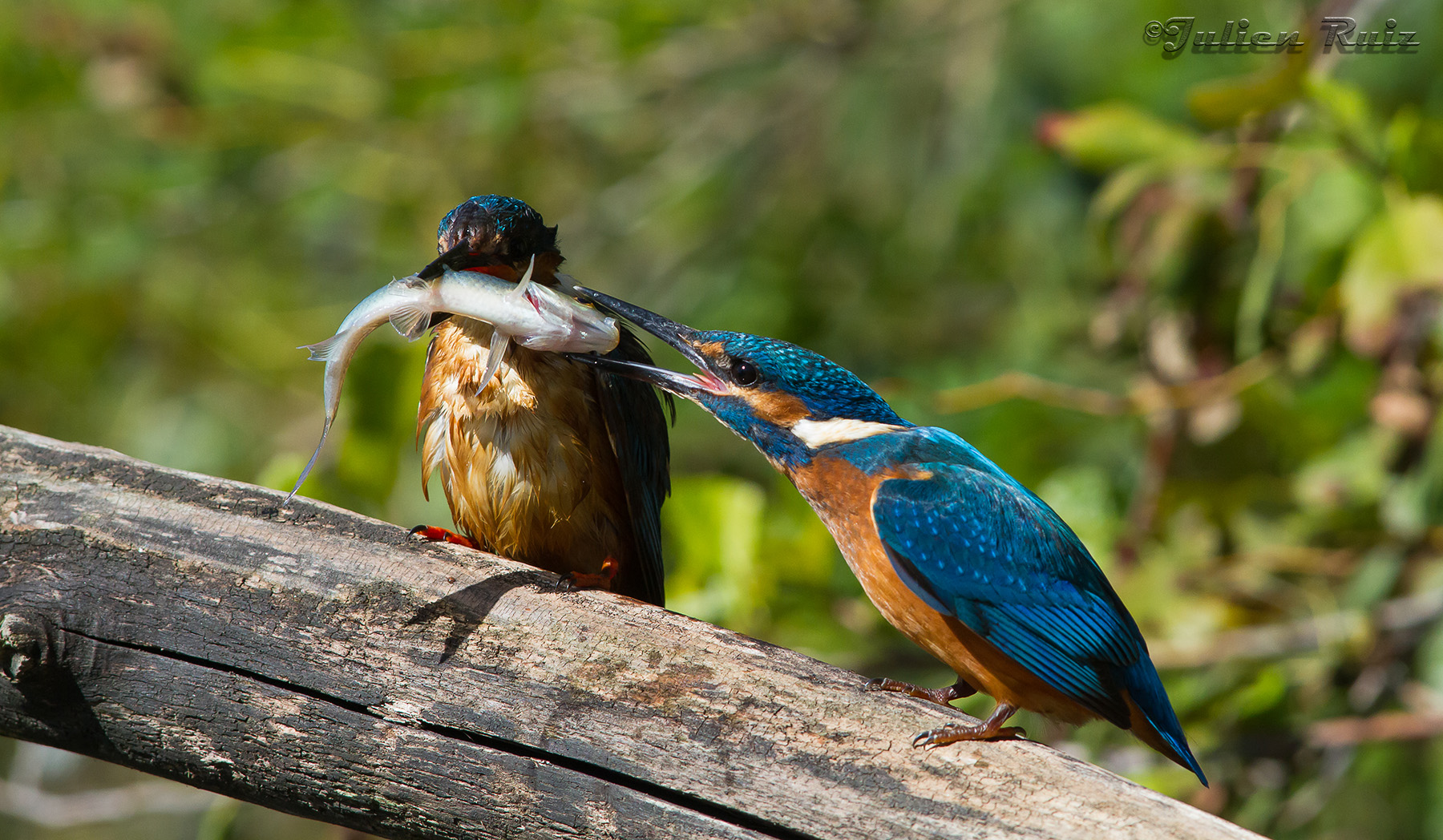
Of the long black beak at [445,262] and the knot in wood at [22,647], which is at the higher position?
the long black beak at [445,262]

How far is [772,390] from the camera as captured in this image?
223 cm

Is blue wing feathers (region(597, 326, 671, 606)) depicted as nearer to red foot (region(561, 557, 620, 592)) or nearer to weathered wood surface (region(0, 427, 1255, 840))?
red foot (region(561, 557, 620, 592))

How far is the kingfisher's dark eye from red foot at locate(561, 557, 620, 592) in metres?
0.47

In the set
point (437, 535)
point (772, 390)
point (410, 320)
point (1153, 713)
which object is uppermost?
point (410, 320)

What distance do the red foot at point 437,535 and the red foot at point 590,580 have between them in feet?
0.74

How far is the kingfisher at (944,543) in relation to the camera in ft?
6.32

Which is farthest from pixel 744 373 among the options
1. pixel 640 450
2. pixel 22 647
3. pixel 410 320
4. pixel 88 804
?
pixel 88 804

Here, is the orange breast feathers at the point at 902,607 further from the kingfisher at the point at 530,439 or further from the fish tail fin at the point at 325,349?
the fish tail fin at the point at 325,349

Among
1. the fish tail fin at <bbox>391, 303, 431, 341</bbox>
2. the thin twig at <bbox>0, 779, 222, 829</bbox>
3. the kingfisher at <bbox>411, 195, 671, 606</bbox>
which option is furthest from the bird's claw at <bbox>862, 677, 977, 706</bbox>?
the thin twig at <bbox>0, 779, 222, 829</bbox>

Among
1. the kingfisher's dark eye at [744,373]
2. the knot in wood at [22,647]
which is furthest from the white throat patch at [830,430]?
the knot in wood at [22,647]

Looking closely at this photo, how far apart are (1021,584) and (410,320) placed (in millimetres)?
1222

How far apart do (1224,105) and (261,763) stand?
235cm

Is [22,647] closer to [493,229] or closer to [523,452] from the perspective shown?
[523,452]

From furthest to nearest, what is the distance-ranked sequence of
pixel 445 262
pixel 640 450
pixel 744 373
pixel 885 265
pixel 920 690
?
pixel 885 265, pixel 640 450, pixel 744 373, pixel 445 262, pixel 920 690
